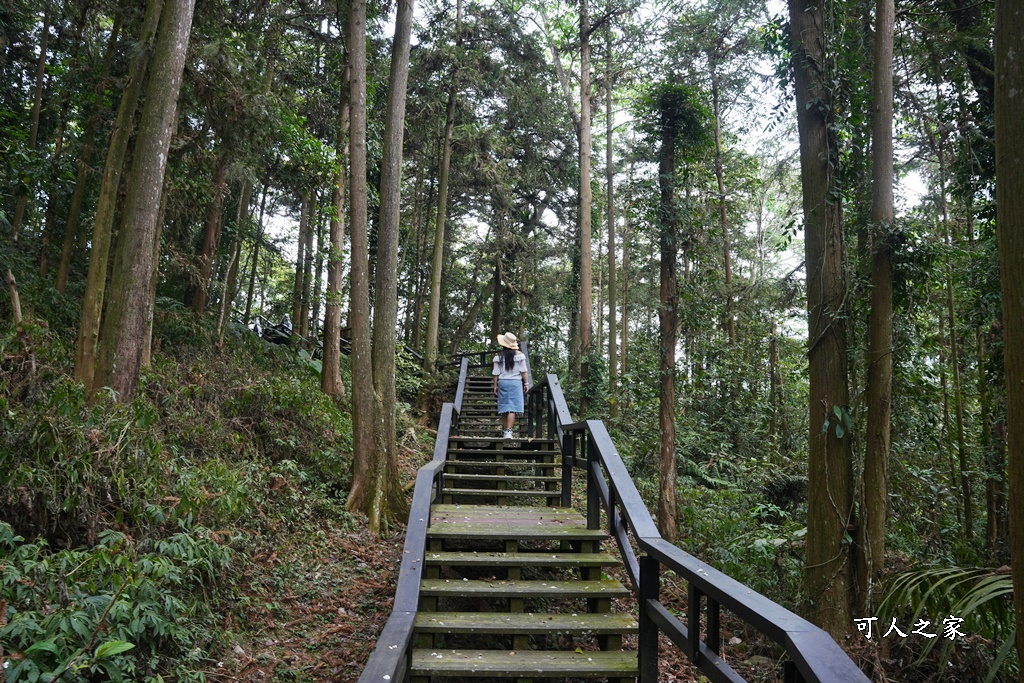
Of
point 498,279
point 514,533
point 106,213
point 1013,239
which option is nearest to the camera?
point 1013,239

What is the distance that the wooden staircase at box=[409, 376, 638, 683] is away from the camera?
12.2 ft

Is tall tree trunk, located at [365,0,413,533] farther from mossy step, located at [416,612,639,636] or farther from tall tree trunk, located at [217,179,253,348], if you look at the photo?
tall tree trunk, located at [217,179,253,348]

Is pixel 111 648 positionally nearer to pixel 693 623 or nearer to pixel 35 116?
pixel 693 623

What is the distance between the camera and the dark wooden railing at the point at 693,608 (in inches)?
72.2

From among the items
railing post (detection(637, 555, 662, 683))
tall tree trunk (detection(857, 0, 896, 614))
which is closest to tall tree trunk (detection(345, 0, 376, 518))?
railing post (detection(637, 555, 662, 683))

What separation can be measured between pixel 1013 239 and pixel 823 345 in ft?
14.4

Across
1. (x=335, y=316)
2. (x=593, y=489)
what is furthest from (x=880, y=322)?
(x=335, y=316)

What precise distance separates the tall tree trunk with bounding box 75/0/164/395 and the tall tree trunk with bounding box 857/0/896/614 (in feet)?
26.2

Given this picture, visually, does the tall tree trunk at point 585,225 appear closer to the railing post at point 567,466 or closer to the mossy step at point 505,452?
the mossy step at point 505,452

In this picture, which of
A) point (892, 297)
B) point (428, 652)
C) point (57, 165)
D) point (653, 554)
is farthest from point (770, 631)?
point (57, 165)

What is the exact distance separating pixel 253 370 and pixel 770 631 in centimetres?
1018

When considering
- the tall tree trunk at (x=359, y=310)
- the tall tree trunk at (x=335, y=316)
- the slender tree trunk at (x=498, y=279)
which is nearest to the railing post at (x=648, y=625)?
the tall tree trunk at (x=359, y=310)

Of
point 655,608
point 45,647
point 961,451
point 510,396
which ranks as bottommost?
point 45,647

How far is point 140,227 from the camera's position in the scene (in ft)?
19.7
